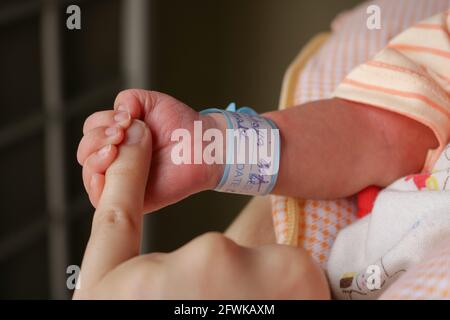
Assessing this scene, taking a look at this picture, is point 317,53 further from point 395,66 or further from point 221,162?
point 221,162

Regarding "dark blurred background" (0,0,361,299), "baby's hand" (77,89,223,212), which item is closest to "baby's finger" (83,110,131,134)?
"baby's hand" (77,89,223,212)

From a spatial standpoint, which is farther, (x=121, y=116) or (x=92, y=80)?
(x=92, y=80)

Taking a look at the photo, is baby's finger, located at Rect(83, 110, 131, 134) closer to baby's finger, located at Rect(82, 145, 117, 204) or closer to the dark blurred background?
baby's finger, located at Rect(82, 145, 117, 204)

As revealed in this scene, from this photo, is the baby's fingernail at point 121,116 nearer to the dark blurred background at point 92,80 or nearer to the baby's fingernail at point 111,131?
the baby's fingernail at point 111,131

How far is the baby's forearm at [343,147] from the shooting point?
26.2 inches

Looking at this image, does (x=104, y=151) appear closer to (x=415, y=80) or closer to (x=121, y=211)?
(x=121, y=211)

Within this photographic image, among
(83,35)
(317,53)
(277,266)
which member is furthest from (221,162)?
(83,35)

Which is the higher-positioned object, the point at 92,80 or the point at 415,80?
the point at 415,80

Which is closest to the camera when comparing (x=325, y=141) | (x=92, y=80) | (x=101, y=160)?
(x=101, y=160)

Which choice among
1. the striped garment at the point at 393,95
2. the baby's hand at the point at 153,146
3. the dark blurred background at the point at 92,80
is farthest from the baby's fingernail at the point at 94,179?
the dark blurred background at the point at 92,80

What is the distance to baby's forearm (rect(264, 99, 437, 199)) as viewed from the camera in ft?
2.18

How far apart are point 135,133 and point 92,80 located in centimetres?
98

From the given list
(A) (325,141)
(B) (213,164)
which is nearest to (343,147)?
(A) (325,141)

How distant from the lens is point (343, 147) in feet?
2.23
